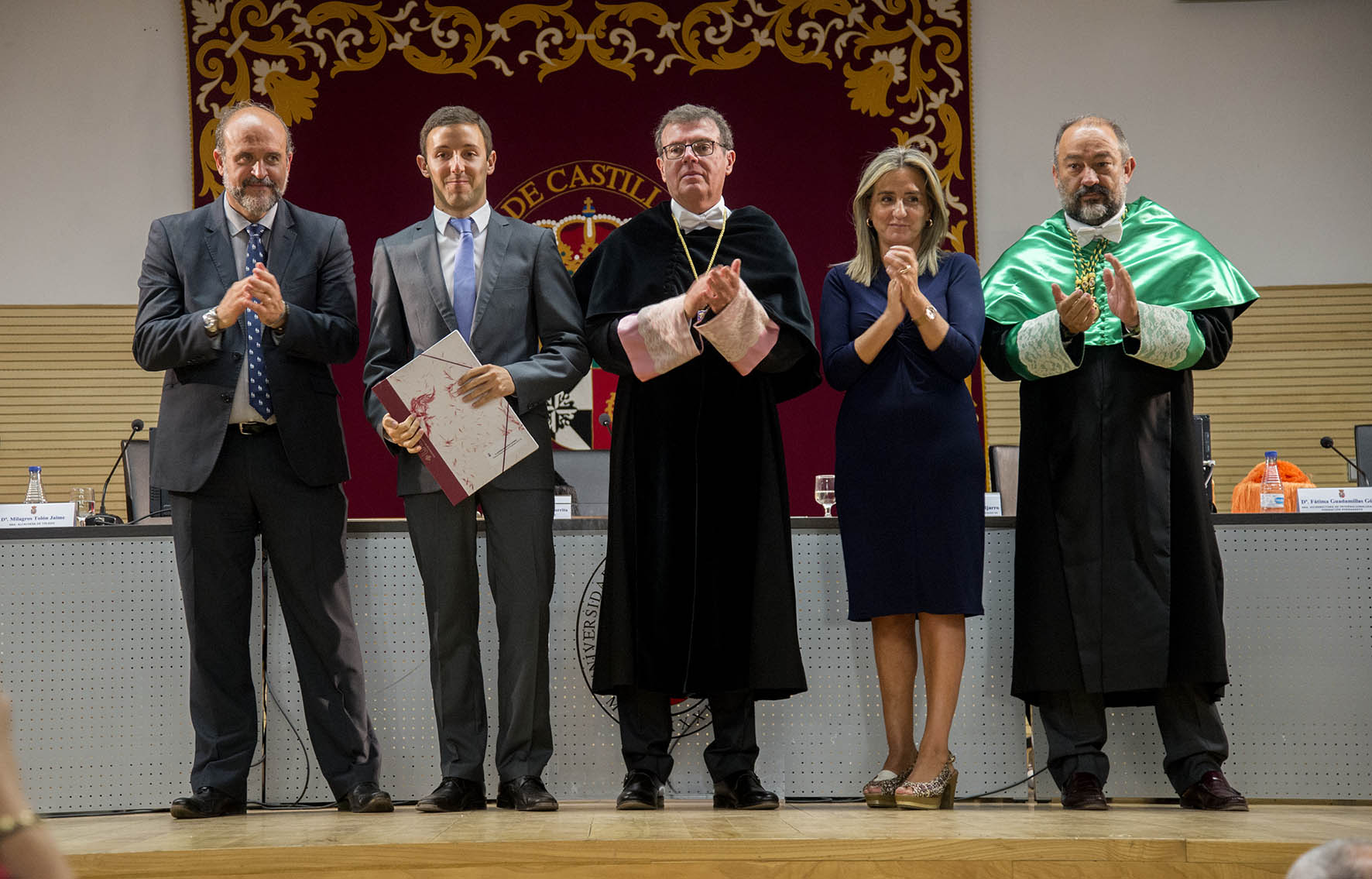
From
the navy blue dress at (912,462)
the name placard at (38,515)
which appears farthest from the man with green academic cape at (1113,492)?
the name placard at (38,515)

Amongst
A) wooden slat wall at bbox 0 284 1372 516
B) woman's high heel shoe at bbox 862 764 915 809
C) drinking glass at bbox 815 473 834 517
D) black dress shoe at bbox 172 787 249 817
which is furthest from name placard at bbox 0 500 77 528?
wooden slat wall at bbox 0 284 1372 516

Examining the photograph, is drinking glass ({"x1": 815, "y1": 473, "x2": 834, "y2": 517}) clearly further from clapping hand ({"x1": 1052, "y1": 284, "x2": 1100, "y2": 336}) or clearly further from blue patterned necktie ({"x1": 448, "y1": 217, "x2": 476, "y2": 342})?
blue patterned necktie ({"x1": 448, "y1": 217, "x2": 476, "y2": 342})

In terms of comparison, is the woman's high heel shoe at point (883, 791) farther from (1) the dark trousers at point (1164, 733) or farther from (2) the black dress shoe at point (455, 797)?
(2) the black dress shoe at point (455, 797)

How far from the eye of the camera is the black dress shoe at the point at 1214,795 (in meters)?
3.00

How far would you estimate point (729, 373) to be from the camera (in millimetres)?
3141

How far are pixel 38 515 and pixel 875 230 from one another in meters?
2.43

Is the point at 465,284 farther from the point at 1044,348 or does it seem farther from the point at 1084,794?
the point at 1084,794

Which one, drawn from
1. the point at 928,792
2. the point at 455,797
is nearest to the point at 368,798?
the point at 455,797

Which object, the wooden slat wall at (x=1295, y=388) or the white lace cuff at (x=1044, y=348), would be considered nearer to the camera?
the white lace cuff at (x=1044, y=348)

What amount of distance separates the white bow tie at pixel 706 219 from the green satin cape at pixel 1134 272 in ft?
2.39

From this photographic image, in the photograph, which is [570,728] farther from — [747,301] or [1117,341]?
[1117,341]

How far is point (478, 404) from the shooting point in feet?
9.95

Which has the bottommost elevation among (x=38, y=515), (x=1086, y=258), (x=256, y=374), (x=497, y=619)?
(x=497, y=619)

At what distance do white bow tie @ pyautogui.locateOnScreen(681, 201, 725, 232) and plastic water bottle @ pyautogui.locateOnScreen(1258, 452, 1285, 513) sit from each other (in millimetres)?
1854
